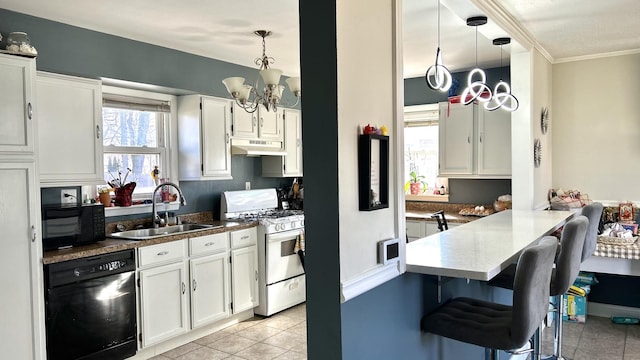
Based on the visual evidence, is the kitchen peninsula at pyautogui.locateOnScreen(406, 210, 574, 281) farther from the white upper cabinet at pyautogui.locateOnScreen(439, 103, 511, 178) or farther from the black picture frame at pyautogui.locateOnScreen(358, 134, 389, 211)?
the white upper cabinet at pyautogui.locateOnScreen(439, 103, 511, 178)

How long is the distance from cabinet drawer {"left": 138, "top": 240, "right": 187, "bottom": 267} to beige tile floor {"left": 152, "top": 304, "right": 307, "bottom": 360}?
29.7 inches

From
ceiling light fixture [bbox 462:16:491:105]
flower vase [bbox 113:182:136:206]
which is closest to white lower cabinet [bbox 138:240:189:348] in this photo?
flower vase [bbox 113:182:136:206]

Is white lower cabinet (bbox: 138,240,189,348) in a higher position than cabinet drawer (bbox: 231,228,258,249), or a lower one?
lower

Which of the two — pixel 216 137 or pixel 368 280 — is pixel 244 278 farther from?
pixel 368 280

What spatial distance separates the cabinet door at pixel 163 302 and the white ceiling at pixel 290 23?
1.86m

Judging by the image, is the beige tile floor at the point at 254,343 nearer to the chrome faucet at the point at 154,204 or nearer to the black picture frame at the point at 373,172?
the chrome faucet at the point at 154,204

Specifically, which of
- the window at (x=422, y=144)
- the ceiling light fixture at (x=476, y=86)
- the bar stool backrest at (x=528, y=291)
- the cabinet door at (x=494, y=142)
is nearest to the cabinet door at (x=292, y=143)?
the window at (x=422, y=144)

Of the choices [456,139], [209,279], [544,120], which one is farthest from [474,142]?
[209,279]

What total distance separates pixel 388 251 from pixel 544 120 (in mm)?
3454

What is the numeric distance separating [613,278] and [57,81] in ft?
16.7

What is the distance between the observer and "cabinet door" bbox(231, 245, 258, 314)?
4.22 metres

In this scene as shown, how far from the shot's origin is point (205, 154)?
14.5ft

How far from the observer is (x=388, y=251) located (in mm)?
1836

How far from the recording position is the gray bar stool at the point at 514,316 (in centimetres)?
185
